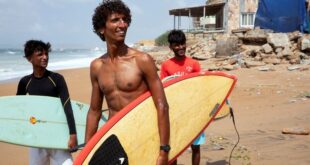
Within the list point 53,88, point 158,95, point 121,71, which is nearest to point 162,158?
point 158,95

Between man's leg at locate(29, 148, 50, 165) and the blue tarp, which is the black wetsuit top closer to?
man's leg at locate(29, 148, 50, 165)

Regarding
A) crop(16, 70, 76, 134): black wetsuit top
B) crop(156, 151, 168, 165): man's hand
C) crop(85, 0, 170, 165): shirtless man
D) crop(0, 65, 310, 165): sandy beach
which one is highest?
crop(85, 0, 170, 165): shirtless man

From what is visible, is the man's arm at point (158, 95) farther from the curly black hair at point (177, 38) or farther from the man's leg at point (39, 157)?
the curly black hair at point (177, 38)

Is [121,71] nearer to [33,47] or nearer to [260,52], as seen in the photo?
[33,47]

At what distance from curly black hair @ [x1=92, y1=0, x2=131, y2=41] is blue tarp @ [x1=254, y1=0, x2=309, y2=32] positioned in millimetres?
13966

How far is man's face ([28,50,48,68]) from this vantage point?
297 centimetres

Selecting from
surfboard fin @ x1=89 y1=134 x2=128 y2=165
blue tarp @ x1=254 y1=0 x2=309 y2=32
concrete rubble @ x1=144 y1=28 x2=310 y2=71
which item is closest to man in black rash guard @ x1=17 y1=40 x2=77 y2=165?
surfboard fin @ x1=89 y1=134 x2=128 y2=165

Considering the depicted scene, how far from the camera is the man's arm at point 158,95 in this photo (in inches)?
81.9

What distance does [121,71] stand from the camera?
215cm

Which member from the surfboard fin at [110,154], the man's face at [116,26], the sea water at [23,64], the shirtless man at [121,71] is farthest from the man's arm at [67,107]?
the sea water at [23,64]

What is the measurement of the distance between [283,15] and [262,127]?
11.0 metres

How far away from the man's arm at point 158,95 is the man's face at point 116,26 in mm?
193

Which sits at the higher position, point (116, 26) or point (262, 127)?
point (116, 26)

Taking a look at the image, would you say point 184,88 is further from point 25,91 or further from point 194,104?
point 25,91
